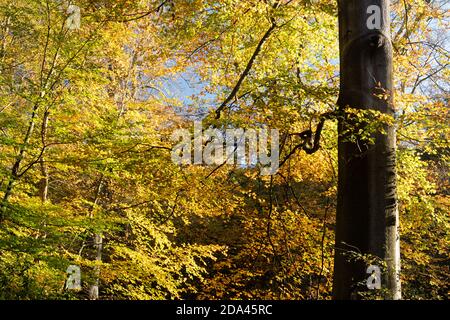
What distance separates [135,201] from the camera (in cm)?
985

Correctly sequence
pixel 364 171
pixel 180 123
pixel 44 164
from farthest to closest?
pixel 180 123, pixel 44 164, pixel 364 171

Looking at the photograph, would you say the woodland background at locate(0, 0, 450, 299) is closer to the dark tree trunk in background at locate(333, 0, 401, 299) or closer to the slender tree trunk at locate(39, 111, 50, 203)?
the slender tree trunk at locate(39, 111, 50, 203)

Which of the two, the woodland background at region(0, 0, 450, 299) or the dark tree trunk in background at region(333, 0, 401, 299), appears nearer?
the dark tree trunk in background at region(333, 0, 401, 299)

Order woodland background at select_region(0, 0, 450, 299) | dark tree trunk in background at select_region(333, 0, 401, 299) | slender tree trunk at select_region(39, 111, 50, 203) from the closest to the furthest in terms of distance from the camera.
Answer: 1. dark tree trunk in background at select_region(333, 0, 401, 299)
2. woodland background at select_region(0, 0, 450, 299)
3. slender tree trunk at select_region(39, 111, 50, 203)

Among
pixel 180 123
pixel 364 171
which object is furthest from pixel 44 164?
pixel 364 171

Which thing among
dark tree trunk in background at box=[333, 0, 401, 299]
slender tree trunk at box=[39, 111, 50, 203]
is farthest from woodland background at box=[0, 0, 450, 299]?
dark tree trunk in background at box=[333, 0, 401, 299]

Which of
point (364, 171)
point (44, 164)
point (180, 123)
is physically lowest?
point (364, 171)

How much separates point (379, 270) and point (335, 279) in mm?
518

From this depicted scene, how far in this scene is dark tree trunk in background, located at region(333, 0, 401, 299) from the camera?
135 inches

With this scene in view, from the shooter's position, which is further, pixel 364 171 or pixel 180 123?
pixel 180 123

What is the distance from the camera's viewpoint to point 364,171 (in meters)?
3.60

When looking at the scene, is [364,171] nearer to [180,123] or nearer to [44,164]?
[180,123]

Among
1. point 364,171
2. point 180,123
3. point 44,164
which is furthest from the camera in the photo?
point 180,123

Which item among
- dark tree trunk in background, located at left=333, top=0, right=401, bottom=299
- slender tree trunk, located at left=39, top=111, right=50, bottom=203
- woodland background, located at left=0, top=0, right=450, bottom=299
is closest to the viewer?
dark tree trunk in background, located at left=333, top=0, right=401, bottom=299
